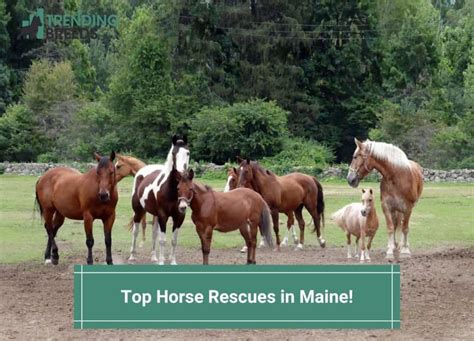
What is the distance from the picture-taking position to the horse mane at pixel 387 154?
51.5 feet

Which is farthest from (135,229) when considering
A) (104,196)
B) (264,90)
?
(264,90)

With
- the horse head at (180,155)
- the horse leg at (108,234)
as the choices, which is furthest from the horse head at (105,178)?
the horse head at (180,155)

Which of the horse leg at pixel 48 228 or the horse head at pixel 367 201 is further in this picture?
the horse leg at pixel 48 228

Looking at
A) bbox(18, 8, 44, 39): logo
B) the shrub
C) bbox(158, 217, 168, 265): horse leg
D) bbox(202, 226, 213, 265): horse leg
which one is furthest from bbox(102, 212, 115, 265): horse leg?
bbox(18, 8, 44, 39): logo

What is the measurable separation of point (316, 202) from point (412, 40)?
1660 inches

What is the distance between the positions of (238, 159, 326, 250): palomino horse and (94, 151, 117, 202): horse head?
10.1 feet

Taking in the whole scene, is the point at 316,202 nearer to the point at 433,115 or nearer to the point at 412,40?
the point at 433,115

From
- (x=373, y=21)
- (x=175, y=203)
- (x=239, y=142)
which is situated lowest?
(x=239, y=142)

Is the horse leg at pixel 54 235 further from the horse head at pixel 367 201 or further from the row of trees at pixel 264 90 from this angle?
the row of trees at pixel 264 90

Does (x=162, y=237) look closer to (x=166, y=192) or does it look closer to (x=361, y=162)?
(x=166, y=192)

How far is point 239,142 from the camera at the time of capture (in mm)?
47625

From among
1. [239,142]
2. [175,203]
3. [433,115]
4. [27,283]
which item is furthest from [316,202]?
[433,115]

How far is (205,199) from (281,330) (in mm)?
3403

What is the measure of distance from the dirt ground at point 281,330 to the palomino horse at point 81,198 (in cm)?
70
